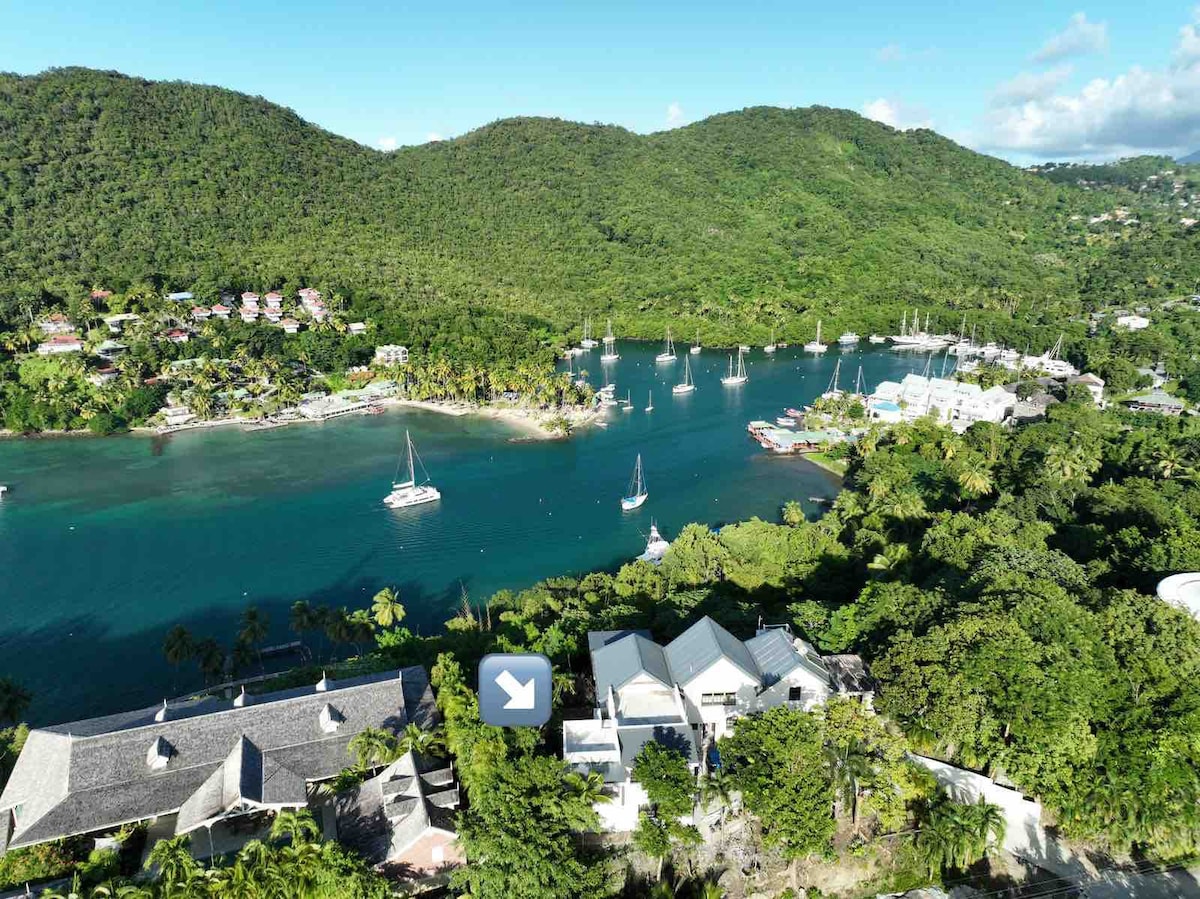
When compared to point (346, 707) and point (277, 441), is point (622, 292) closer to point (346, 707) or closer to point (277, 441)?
point (277, 441)

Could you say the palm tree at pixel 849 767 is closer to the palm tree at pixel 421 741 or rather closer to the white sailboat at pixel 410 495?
the palm tree at pixel 421 741

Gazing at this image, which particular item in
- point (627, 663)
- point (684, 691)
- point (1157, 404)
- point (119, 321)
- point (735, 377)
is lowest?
point (684, 691)

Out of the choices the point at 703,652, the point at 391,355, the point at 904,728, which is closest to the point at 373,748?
the point at 703,652

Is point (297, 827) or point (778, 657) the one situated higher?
point (778, 657)

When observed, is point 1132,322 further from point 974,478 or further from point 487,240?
point 487,240

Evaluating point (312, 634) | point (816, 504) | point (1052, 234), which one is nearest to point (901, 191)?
point (1052, 234)

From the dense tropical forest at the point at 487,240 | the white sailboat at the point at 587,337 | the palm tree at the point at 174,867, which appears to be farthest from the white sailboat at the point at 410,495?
the white sailboat at the point at 587,337

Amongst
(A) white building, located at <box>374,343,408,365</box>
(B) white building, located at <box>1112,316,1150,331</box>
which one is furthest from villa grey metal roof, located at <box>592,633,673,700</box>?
(B) white building, located at <box>1112,316,1150,331</box>
